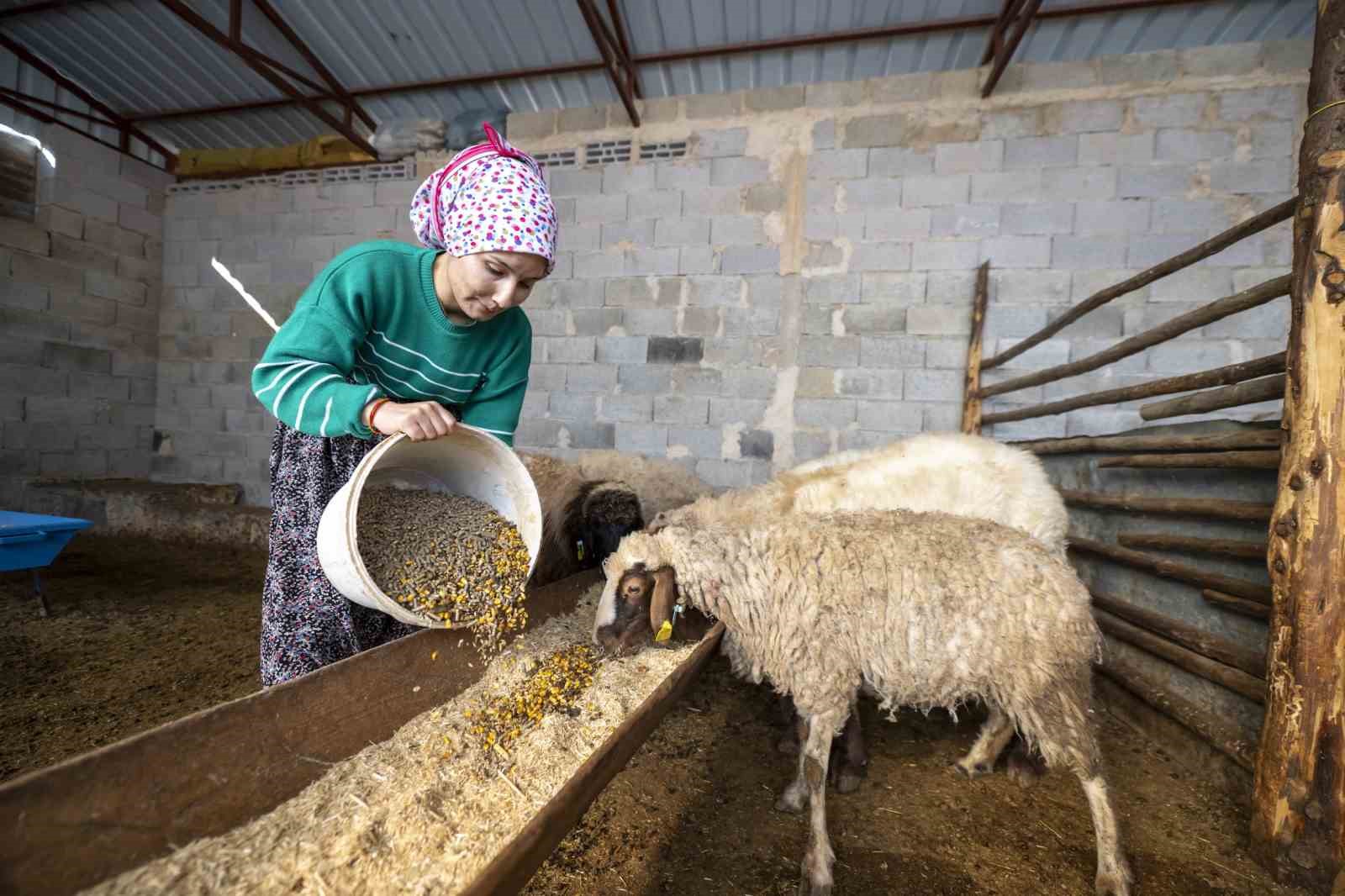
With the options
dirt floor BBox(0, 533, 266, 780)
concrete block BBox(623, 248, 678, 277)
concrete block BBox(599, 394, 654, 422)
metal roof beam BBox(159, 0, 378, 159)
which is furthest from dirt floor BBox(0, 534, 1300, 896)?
metal roof beam BBox(159, 0, 378, 159)

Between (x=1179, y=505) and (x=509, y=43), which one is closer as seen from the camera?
(x=1179, y=505)

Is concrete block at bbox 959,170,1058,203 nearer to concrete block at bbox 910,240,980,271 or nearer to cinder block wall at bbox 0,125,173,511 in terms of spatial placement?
Answer: concrete block at bbox 910,240,980,271

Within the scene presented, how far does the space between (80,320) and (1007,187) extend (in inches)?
365

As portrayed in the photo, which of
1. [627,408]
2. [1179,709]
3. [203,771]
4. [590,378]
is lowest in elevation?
[1179,709]

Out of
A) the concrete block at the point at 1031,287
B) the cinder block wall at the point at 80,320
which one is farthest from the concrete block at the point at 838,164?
the cinder block wall at the point at 80,320

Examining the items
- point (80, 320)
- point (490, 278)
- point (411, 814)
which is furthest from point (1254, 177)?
point (80, 320)

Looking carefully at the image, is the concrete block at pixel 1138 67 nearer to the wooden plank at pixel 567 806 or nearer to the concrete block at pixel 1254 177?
the concrete block at pixel 1254 177

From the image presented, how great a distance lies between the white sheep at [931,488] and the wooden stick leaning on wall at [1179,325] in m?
0.71

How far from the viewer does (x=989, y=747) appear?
8.61ft

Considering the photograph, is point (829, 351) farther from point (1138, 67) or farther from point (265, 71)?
point (265, 71)

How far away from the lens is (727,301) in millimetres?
5363

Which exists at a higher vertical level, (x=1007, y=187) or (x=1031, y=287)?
(x=1007, y=187)

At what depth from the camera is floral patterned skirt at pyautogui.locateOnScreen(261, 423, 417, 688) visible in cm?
166

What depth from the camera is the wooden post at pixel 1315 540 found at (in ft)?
5.88
